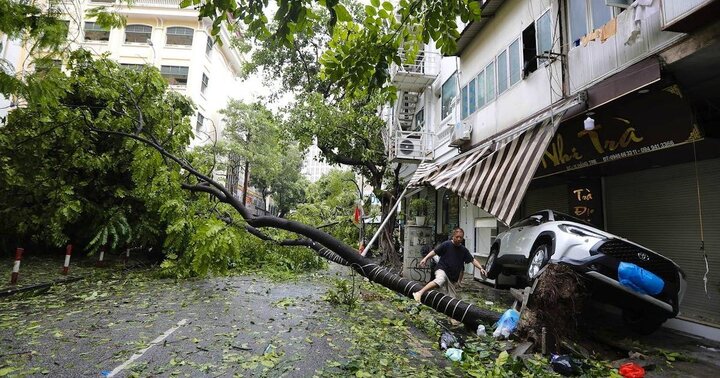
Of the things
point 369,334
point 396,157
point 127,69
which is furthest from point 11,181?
point 396,157

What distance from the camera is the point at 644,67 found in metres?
5.59

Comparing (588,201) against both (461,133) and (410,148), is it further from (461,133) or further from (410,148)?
(410,148)

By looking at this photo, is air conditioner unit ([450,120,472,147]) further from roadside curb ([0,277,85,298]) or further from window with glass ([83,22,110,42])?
window with glass ([83,22,110,42])

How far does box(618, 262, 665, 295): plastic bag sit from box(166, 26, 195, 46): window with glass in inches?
1245

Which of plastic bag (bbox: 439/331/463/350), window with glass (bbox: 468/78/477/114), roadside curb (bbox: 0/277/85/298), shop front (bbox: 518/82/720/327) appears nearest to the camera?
plastic bag (bbox: 439/331/463/350)

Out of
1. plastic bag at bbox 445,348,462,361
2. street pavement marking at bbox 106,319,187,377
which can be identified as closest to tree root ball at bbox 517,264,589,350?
plastic bag at bbox 445,348,462,361

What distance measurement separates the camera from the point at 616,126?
669 centimetres

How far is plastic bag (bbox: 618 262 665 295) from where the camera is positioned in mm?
5133

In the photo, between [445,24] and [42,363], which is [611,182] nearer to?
[445,24]

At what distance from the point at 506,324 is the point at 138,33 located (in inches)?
1318

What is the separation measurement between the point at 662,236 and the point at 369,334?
19.2ft

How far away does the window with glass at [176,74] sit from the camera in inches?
1125

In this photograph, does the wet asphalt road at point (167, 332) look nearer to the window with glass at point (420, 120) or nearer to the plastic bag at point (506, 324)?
the plastic bag at point (506, 324)

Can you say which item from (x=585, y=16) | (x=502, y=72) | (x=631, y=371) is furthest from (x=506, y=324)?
(x=502, y=72)
